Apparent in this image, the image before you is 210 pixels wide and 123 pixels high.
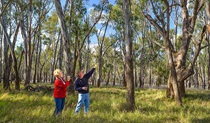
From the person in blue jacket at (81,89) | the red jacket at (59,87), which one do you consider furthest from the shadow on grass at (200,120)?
the red jacket at (59,87)

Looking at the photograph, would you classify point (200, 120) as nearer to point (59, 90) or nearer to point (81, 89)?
point (81, 89)

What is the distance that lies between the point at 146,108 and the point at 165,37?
396 centimetres

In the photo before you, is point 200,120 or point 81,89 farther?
point 81,89

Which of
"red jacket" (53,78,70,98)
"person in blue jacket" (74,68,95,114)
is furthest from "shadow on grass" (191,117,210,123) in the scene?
"red jacket" (53,78,70,98)

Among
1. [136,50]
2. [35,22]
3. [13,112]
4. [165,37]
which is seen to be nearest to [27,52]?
[35,22]

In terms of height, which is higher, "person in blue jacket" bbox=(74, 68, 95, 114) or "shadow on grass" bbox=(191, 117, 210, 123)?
"person in blue jacket" bbox=(74, 68, 95, 114)

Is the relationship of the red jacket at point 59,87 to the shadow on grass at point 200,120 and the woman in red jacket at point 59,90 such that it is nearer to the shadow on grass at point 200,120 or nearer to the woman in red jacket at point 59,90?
the woman in red jacket at point 59,90

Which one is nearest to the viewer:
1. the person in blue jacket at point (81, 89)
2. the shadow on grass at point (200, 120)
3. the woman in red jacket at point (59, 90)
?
the shadow on grass at point (200, 120)

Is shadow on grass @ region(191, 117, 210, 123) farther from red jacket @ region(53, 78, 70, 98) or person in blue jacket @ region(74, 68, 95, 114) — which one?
red jacket @ region(53, 78, 70, 98)

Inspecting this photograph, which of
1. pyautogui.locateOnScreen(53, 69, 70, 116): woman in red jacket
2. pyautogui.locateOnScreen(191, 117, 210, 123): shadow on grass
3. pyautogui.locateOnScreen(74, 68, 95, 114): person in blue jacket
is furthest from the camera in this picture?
pyautogui.locateOnScreen(74, 68, 95, 114): person in blue jacket

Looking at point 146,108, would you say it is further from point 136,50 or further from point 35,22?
point 136,50

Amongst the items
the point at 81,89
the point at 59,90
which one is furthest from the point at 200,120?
the point at 59,90

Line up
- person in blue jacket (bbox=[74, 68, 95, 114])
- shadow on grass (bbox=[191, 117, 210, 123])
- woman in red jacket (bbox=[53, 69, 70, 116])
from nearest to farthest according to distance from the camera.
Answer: shadow on grass (bbox=[191, 117, 210, 123]) → woman in red jacket (bbox=[53, 69, 70, 116]) → person in blue jacket (bbox=[74, 68, 95, 114])

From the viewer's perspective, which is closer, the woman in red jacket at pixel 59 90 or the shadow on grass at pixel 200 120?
the shadow on grass at pixel 200 120
